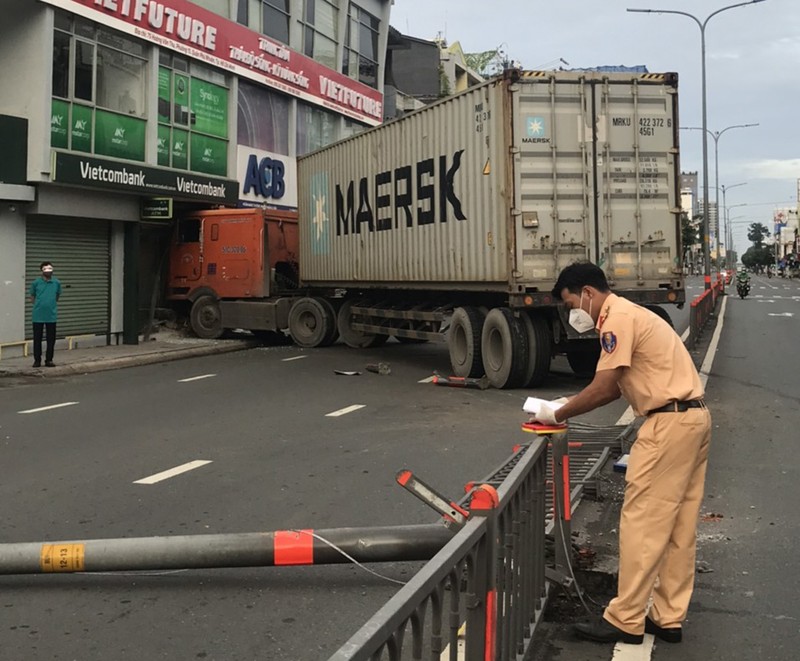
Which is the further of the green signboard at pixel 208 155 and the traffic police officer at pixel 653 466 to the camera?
the green signboard at pixel 208 155

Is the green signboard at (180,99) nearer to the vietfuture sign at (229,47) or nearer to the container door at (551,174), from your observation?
the vietfuture sign at (229,47)

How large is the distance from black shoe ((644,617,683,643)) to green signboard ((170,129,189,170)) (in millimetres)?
17593

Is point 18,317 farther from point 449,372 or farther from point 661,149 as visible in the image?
point 661,149

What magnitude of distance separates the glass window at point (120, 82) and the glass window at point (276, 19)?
5452 mm

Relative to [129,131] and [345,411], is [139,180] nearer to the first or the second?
[129,131]

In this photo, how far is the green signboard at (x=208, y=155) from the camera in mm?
20141

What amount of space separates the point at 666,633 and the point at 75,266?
16.2 meters

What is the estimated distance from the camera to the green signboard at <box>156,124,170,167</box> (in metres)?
18.8

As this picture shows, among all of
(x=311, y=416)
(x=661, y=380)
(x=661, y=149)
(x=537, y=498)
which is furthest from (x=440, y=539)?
(x=661, y=149)

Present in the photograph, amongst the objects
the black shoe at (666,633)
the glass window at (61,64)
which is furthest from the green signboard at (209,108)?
the black shoe at (666,633)

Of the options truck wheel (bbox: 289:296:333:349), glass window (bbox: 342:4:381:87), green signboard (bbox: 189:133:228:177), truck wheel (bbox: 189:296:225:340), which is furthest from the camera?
glass window (bbox: 342:4:381:87)

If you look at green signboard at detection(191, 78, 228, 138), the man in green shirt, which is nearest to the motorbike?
green signboard at detection(191, 78, 228, 138)

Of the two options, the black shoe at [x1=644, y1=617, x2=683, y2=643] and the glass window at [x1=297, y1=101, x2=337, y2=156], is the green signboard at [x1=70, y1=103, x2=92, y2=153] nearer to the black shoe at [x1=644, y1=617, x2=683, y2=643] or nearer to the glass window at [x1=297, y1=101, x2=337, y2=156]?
the glass window at [x1=297, y1=101, x2=337, y2=156]

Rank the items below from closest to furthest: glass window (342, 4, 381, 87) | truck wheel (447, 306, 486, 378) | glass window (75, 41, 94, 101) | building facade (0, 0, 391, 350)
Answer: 1. truck wheel (447, 306, 486, 378)
2. building facade (0, 0, 391, 350)
3. glass window (75, 41, 94, 101)
4. glass window (342, 4, 381, 87)
